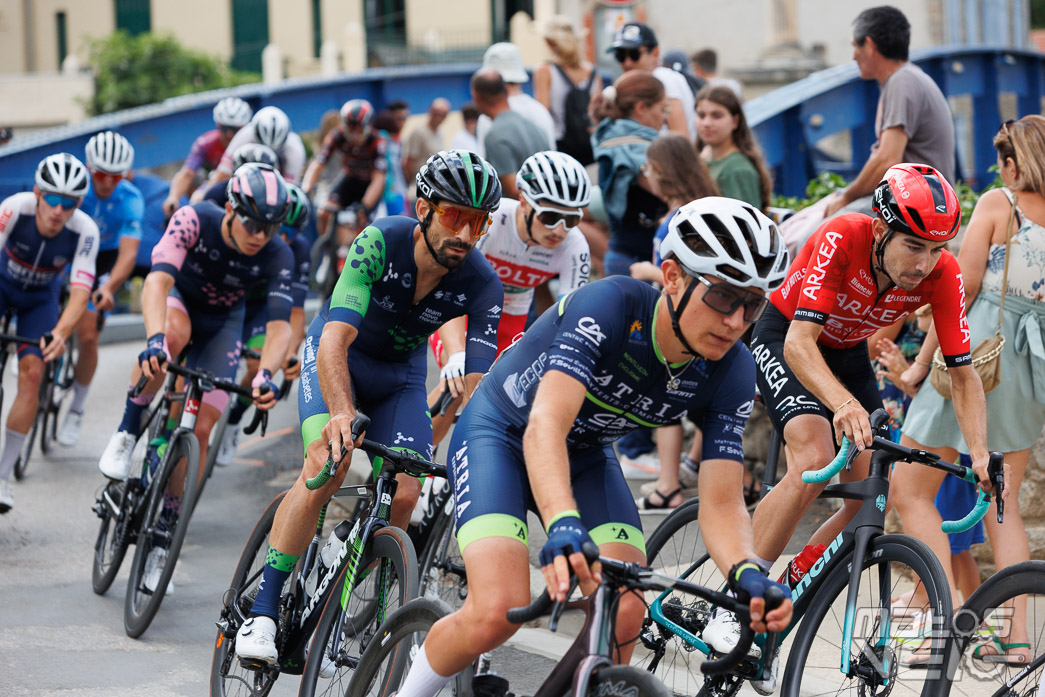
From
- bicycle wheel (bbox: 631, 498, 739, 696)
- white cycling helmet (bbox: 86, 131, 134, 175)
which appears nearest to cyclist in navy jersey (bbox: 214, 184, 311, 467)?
white cycling helmet (bbox: 86, 131, 134, 175)

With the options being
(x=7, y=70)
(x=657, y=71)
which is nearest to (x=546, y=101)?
(x=657, y=71)

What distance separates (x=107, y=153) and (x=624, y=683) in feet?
25.4

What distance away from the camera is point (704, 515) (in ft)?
12.5

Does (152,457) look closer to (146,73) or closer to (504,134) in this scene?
(504,134)

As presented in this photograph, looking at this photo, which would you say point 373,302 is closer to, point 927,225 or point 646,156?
point 927,225

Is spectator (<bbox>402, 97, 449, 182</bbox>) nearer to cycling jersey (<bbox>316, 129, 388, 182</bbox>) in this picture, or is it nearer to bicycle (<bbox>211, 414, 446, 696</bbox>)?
cycling jersey (<bbox>316, 129, 388, 182</bbox>)

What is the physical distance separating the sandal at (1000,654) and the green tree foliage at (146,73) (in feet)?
145

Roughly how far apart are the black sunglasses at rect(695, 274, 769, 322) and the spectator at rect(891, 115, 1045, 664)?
6.55ft

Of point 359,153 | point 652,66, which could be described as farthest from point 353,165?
point 652,66

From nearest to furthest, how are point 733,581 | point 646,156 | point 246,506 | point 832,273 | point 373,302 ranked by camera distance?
point 733,581
point 832,273
point 373,302
point 646,156
point 246,506

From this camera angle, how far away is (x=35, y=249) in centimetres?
843

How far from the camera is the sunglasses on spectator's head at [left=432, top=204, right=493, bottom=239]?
15.8 feet

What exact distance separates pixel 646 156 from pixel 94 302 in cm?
472

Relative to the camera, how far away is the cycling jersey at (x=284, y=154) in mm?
11375
